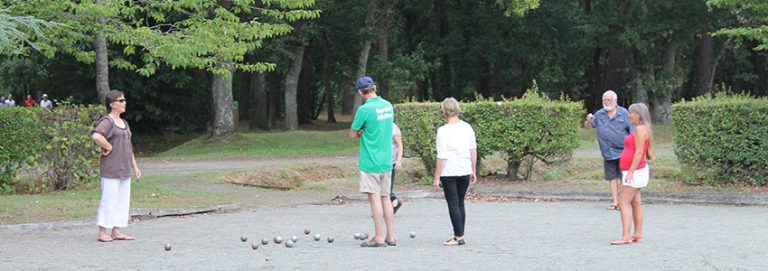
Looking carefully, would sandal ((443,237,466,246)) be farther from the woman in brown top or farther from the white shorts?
the woman in brown top

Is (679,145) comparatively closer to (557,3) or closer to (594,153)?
(594,153)

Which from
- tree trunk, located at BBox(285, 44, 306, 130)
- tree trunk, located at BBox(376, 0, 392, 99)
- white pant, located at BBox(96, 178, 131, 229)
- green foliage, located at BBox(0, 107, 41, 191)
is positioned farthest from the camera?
tree trunk, located at BBox(376, 0, 392, 99)

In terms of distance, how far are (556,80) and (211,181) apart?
32298 millimetres

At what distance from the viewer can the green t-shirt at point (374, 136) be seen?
10883 mm

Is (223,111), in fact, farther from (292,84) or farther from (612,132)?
(612,132)

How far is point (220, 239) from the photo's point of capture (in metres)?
11.9

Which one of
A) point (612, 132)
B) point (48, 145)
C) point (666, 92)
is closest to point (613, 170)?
point (612, 132)

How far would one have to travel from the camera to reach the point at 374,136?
10.9 m

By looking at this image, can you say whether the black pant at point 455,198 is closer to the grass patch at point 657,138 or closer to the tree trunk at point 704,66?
the grass patch at point 657,138

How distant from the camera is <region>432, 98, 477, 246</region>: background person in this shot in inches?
433

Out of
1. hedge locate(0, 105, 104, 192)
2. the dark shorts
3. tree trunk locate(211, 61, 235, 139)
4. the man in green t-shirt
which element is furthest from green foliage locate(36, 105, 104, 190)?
tree trunk locate(211, 61, 235, 139)

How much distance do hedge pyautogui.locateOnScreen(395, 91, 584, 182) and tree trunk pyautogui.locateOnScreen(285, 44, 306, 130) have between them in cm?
1942

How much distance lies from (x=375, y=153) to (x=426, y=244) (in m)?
1.20

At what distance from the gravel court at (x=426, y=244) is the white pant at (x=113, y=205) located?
253 millimetres
